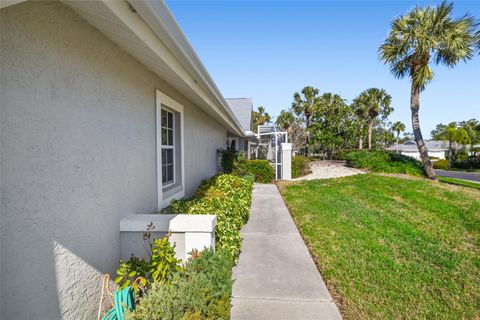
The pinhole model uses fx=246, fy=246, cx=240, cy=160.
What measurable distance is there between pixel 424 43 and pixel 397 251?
12.4 m

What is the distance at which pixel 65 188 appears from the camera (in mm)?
1973

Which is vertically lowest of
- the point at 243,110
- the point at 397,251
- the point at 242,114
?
the point at 397,251

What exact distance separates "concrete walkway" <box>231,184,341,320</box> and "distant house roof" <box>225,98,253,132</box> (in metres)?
13.4

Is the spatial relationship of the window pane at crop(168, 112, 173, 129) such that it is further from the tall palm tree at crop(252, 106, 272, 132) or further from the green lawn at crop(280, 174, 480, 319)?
the tall palm tree at crop(252, 106, 272, 132)

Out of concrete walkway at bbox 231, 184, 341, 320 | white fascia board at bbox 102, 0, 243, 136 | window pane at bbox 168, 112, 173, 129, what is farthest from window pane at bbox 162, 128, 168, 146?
Answer: concrete walkway at bbox 231, 184, 341, 320

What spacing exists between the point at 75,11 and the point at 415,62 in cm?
1576

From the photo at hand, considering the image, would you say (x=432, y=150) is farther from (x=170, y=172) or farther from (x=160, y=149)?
(x=160, y=149)

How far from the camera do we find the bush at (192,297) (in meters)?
1.79

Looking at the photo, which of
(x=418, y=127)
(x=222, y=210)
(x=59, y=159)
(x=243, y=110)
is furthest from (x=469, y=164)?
(x=59, y=159)

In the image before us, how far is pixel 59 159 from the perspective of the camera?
6.31ft

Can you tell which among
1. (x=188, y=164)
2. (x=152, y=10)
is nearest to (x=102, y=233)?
(x=152, y=10)

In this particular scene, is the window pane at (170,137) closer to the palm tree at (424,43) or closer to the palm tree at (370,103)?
the palm tree at (424,43)

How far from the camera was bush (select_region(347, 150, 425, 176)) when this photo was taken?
1516 cm

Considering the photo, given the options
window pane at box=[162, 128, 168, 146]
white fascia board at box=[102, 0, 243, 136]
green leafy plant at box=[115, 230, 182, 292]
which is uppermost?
white fascia board at box=[102, 0, 243, 136]
